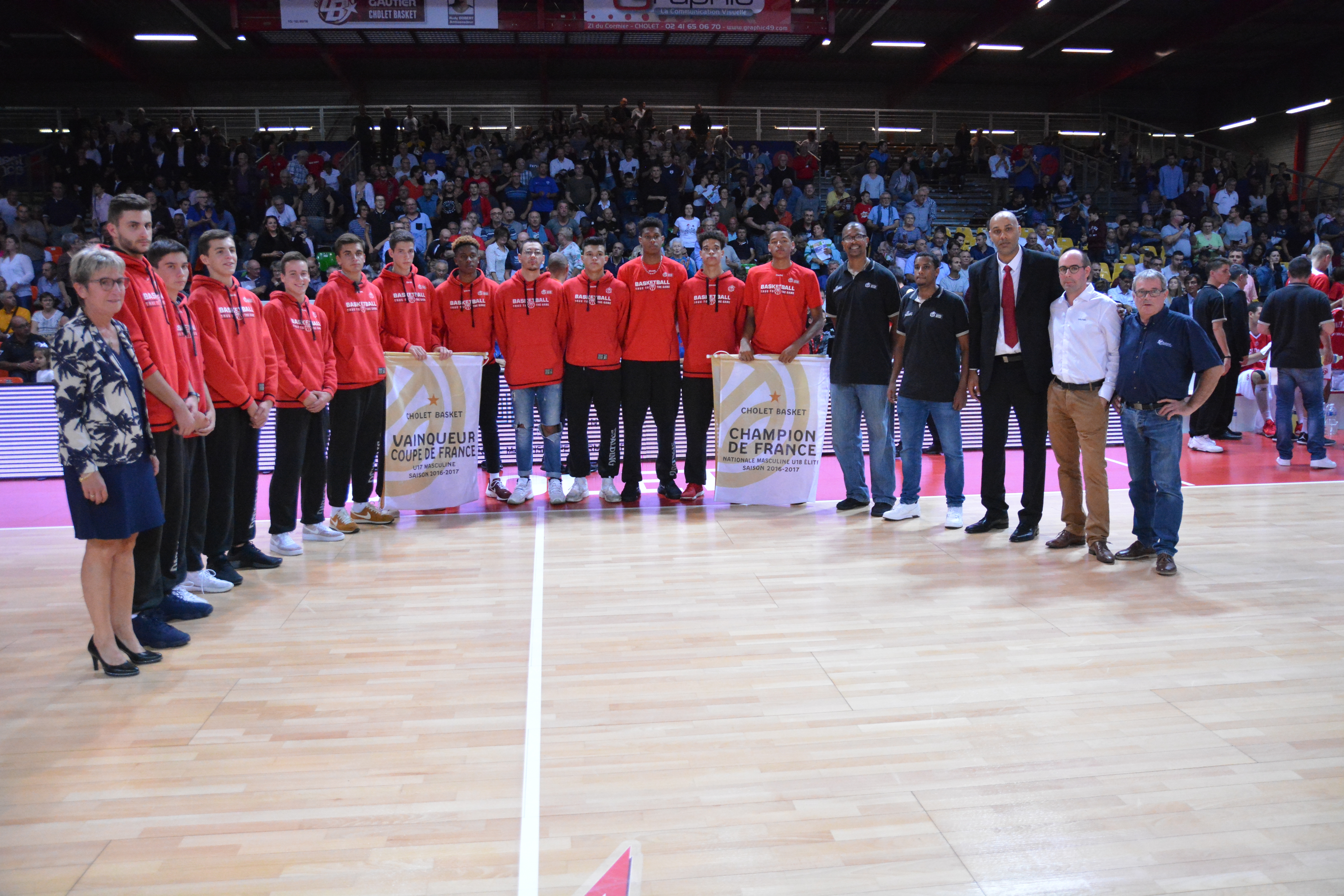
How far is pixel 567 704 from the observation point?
3.48 metres

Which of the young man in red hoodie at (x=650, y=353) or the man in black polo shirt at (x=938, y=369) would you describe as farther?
the young man in red hoodie at (x=650, y=353)

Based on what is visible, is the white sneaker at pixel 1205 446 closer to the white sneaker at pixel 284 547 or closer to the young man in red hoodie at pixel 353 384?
the young man in red hoodie at pixel 353 384

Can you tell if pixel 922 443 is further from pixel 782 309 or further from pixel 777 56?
pixel 777 56

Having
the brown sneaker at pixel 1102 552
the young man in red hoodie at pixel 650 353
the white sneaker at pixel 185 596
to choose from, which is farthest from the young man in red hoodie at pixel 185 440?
the brown sneaker at pixel 1102 552

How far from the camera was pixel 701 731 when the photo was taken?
3.24 metres

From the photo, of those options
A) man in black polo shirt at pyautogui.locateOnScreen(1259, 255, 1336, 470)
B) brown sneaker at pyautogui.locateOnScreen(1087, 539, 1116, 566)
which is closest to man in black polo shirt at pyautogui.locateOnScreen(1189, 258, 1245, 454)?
man in black polo shirt at pyautogui.locateOnScreen(1259, 255, 1336, 470)

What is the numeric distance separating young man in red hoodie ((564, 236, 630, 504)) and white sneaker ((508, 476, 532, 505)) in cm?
30

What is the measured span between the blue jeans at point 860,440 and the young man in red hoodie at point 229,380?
392cm

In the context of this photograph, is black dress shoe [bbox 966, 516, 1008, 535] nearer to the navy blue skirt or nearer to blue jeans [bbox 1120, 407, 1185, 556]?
blue jeans [bbox 1120, 407, 1185, 556]

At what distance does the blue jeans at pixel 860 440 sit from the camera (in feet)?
21.8

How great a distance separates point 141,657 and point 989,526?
16.4 feet

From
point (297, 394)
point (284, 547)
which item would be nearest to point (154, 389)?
point (297, 394)

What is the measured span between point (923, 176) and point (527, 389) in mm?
14428

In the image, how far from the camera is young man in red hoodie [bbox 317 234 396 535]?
612 cm
